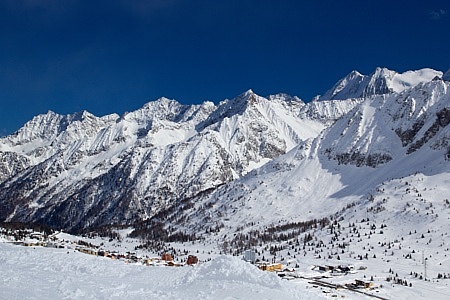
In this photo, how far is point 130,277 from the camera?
50.2 m

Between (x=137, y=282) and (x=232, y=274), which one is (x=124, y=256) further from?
(x=232, y=274)

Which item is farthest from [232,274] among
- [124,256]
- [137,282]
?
[124,256]

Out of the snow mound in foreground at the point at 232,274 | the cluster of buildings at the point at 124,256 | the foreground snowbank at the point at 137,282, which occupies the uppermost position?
the cluster of buildings at the point at 124,256

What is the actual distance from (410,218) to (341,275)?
71.6 m

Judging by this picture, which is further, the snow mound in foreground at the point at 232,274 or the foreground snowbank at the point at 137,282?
the snow mound in foreground at the point at 232,274

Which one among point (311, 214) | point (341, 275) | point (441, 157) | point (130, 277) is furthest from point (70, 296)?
point (441, 157)

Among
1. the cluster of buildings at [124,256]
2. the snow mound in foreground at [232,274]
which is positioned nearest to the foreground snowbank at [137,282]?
the snow mound in foreground at [232,274]

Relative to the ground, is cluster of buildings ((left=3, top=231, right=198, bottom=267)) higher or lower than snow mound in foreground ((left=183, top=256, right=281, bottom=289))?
higher

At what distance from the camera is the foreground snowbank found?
40188mm

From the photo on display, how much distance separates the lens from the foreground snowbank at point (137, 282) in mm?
40188

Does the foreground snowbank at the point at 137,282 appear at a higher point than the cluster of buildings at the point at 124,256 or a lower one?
lower

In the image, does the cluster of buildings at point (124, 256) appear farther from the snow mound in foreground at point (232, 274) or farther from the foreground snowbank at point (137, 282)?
the snow mound in foreground at point (232, 274)

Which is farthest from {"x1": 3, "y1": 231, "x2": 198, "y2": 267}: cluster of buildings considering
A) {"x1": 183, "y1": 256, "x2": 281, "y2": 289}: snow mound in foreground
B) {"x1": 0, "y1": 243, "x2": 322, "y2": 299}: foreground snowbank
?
{"x1": 183, "y1": 256, "x2": 281, "y2": 289}: snow mound in foreground

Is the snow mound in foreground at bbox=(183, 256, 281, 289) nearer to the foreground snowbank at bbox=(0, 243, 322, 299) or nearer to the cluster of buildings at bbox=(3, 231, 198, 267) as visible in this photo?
the foreground snowbank at bbox=(0, 243, 322, 299)
